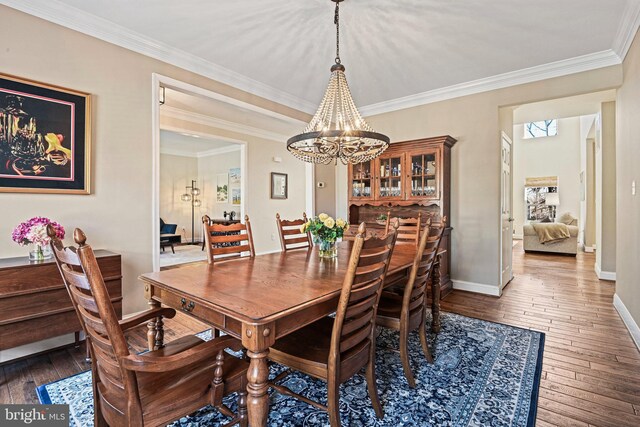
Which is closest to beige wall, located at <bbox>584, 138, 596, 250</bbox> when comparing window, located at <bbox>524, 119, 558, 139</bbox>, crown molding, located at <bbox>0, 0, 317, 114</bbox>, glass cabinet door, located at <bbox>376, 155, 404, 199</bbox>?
window, located at <bbox>524, 119, 558, 139</bbox>

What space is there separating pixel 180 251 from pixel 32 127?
5609 mm

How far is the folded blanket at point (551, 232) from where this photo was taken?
678 cm

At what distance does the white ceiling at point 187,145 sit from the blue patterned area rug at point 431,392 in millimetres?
5590

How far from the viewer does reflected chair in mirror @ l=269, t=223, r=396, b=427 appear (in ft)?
4.38

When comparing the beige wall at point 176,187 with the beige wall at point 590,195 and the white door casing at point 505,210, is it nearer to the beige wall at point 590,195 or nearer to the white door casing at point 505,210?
the white door casing at point 505,210

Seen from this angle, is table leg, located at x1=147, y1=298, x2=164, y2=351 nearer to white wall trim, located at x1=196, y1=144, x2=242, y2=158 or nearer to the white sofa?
white wall trim, located at x1=196, y1=144, x2=242, y2=158

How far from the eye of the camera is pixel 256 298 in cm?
139

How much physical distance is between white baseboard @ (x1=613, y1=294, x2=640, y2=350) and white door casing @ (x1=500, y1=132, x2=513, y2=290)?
1.10 m

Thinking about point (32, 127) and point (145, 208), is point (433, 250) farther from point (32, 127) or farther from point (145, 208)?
point (32, 127)

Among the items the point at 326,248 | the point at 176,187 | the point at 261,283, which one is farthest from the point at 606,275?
the point at 176,187

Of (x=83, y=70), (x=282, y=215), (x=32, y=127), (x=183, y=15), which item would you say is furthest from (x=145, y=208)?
(x=282, y=215)

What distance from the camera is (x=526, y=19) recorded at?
2596 mm

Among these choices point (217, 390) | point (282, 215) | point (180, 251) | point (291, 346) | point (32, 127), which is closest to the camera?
point (217, 390)

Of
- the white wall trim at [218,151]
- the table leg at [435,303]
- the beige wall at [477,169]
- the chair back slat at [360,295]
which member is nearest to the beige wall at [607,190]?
the beige wall at [477,169]
